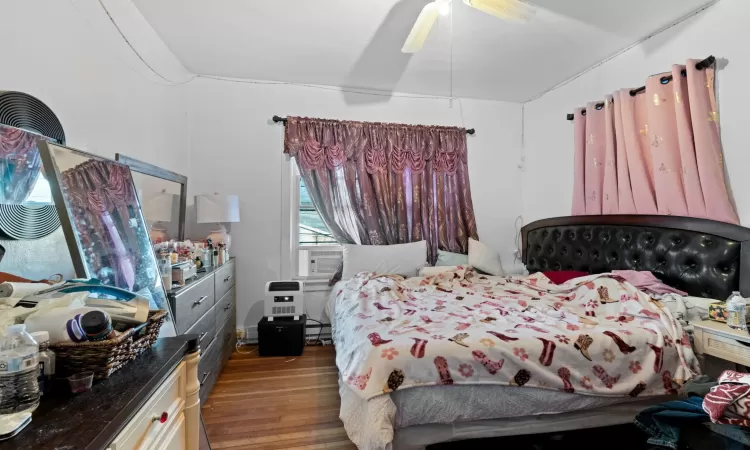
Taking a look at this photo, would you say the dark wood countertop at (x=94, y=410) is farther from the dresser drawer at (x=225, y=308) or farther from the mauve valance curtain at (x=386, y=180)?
the mauve valance curtain at (x=386, y=180)

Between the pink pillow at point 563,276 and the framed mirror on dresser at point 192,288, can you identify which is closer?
the framed mirror on dresser at point 192,288

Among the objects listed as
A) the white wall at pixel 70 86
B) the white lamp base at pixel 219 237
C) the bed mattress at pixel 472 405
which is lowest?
the bed mattress at pixel 472 405

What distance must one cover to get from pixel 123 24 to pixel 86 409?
2317mm

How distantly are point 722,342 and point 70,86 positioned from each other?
3.35 m

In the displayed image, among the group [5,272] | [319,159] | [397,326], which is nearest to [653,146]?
[397,326]

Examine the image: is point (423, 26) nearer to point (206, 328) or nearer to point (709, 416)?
point (709, 416)

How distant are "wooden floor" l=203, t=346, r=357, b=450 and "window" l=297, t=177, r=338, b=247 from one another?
46.0 inches

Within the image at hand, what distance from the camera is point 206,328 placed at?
2.25m

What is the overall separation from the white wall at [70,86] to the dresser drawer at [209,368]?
96 cm

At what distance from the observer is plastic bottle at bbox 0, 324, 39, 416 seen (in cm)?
64

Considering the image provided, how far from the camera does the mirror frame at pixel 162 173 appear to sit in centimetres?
201

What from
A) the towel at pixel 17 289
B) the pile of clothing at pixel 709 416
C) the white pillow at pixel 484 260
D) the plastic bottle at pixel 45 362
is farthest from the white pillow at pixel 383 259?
the plastic bottle at pixel 45 362

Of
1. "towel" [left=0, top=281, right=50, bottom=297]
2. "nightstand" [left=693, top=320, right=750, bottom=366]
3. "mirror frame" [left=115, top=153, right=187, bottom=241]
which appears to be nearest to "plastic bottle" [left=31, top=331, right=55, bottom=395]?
"towel" [left=0, top=281, right=50, bottom=297]

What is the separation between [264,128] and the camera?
3.40 metres
